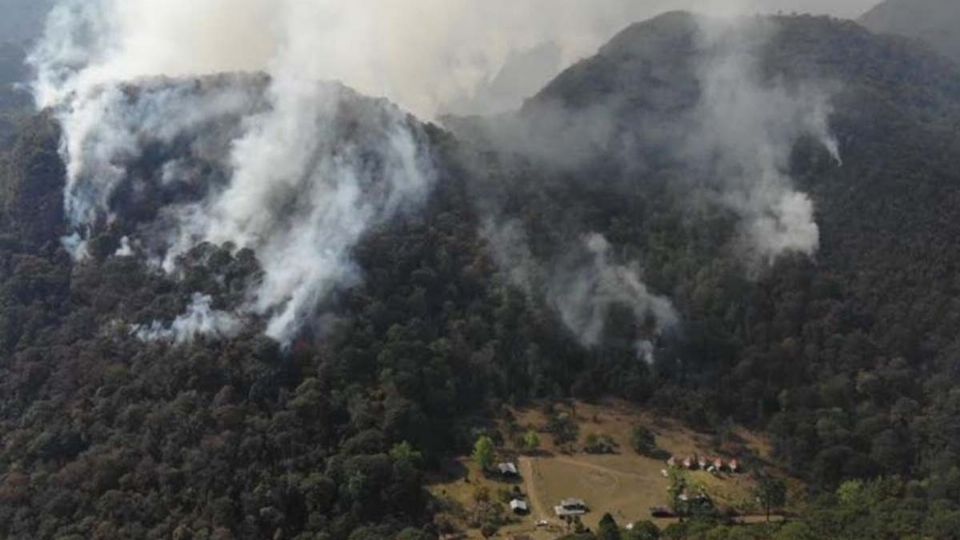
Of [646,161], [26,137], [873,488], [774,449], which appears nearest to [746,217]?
[646,161]

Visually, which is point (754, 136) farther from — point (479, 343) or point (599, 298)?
point (479, 343)

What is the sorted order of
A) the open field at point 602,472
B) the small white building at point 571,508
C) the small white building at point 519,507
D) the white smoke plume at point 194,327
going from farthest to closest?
1. the white smoke plume at point 194,327
2. the open field at point 602,472
3. the small white building at point 519,507
4. the small white building at point 571,508

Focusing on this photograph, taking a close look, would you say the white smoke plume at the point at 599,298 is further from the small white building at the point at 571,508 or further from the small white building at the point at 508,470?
the small white building at the point at 571,508

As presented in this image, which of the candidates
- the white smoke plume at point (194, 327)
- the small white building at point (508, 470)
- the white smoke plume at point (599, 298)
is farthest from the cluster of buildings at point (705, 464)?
the white smoke plume at point (194, 327)

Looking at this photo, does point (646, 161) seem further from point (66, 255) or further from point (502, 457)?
point (66, 255)

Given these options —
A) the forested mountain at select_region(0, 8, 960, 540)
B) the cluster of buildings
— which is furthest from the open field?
the forested mountain at select_region(0, 8, 960, 540)

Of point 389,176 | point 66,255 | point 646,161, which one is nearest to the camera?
point 66,255

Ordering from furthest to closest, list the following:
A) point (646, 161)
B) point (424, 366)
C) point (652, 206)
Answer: point (646, 161)
point (652, 206)
point (424, 366)
